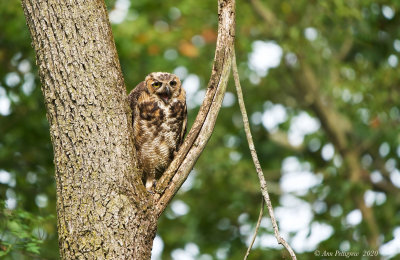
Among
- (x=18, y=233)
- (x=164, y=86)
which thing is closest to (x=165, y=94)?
(x=164, y=86)

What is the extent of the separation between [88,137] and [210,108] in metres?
0.70

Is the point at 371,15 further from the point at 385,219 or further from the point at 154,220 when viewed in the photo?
the point at 154,220

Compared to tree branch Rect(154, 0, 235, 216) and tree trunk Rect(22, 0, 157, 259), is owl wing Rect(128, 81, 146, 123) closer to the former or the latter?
tree branch Rect(154, 0, 235, 216)

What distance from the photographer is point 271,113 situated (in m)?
8.36

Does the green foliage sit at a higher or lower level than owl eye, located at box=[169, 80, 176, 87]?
lower

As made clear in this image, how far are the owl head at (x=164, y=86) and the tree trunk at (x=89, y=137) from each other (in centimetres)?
147

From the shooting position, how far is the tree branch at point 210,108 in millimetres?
2816

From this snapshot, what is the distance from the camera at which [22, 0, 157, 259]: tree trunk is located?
8.00 ft

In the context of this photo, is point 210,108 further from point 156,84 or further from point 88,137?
point 156,84

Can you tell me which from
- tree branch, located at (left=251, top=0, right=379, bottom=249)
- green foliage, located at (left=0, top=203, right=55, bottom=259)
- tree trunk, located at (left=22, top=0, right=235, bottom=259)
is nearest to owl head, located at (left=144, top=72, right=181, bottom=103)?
green foliage, located at (left=0, top=203, right=55, bottom=259)

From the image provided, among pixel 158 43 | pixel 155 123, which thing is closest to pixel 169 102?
pixel 155 123

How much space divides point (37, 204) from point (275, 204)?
3.27m

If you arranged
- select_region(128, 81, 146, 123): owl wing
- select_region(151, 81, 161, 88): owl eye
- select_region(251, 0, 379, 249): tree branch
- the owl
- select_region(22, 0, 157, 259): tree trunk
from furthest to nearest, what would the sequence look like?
select_region(251, 0, 379, 249): tree branch < select_region(151, 81, 161, 88): owl eye < select_region(128, 81, 146, 123): owl wing < the owl < select_region(22, 0, 157, 259): tree trunk

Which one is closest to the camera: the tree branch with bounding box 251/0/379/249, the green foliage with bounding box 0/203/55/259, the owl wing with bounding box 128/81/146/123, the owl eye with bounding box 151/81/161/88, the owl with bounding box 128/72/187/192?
the green foliage with bounding box 0/203/55/259
